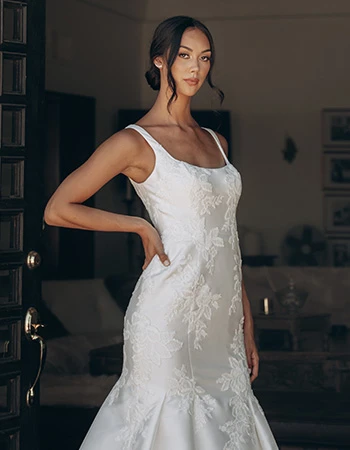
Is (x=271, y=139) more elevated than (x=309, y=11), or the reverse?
(x=309, y=11)

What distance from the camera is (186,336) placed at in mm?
2607

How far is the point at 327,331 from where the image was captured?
6.51m

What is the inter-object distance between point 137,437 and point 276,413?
6.26ft

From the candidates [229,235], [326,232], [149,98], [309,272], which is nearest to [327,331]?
[309,272]

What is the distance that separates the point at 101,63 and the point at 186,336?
190 inches

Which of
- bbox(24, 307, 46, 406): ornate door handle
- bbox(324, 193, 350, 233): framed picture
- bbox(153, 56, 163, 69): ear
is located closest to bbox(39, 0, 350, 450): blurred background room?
bbox(324, 193, 350, 233): framed picture

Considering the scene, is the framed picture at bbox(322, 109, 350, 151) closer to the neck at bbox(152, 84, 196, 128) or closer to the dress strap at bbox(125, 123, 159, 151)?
the neck at bbox(152, 84, 196, 128)

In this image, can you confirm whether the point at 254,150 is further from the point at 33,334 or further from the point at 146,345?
the point at 146,345

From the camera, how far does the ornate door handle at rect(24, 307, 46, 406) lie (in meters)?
3.02

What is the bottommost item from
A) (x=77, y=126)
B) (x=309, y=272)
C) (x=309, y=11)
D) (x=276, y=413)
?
(x=276, y=413)

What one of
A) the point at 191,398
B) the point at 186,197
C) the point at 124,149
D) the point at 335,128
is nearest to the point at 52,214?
the point at 124,149

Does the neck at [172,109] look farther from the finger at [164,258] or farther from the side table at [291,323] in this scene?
the side table at [291,323]

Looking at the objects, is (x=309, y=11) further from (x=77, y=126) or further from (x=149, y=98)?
(x=77, y=126)

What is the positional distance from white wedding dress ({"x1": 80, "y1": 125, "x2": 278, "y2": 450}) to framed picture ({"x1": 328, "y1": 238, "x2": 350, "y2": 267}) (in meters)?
5.04
